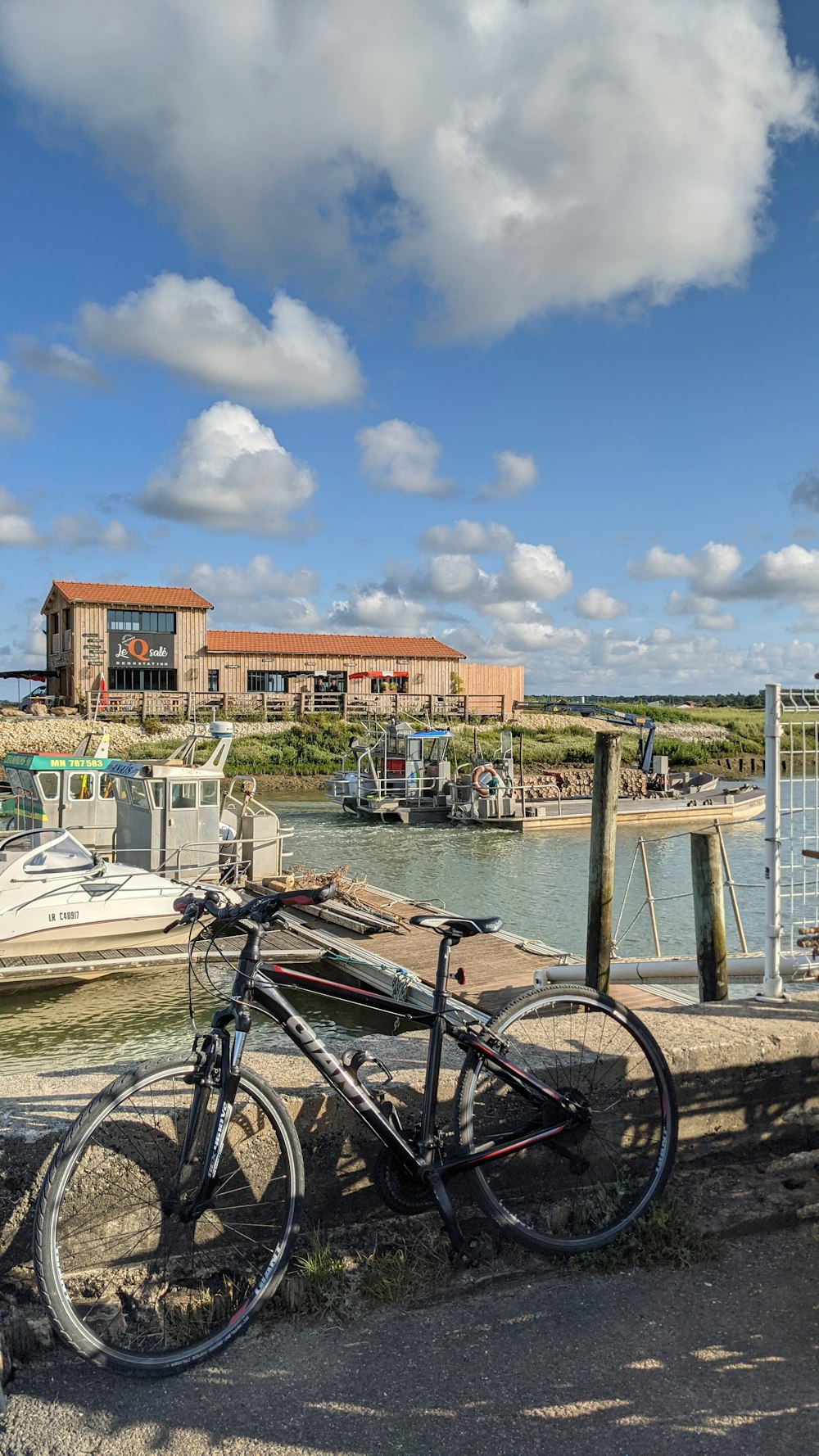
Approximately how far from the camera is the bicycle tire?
3.36 metres

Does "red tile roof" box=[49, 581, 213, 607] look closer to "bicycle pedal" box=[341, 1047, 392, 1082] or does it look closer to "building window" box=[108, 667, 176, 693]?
"building window" box=[108, 667, 176, 693]

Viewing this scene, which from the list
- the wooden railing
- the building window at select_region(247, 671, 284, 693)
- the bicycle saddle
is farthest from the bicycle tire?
the building window at select_region(247, 671, 284, 693)

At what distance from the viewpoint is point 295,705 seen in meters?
54.6

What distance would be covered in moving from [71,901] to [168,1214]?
11.2m

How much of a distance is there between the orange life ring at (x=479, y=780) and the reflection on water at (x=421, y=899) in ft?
5.74

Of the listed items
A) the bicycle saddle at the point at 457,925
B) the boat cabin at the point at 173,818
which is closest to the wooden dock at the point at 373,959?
the boat cabin at the point at 173,818

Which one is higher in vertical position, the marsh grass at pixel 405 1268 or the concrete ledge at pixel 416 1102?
the concrete ledge at pixel 416 1102

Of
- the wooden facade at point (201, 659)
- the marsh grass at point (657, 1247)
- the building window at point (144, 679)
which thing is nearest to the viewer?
the marsh grass at point (657, 1247)

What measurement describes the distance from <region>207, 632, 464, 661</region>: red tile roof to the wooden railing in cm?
285

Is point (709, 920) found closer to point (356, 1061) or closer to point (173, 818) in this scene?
point (356, 1061)

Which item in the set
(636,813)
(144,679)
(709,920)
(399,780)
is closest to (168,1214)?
(709,920)

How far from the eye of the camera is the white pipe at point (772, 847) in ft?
17.1

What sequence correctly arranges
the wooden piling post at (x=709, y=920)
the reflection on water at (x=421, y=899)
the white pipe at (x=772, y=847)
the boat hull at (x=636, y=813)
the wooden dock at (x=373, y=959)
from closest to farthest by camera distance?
the white pipe at (x=772, y=847), the wooden piling post at (x=709, y=920), the wooden dock at (x=373, y=959), the reflection on water at (x=421, y=899), the boat hull at (x=636, y=813)

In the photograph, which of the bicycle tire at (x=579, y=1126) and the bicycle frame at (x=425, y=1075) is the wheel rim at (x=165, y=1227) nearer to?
the bicycle frame at (x=425, y=1075)
